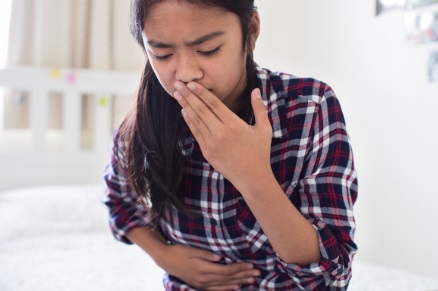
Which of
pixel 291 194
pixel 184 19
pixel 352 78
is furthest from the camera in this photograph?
pixel 352 78

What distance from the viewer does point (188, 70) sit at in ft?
2.32

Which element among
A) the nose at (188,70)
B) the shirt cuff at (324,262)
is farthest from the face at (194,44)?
the shirt cuff at (324,262)

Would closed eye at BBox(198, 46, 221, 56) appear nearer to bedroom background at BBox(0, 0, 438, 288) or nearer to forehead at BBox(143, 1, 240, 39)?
forehead at BBox(143, 1, 240, 39)

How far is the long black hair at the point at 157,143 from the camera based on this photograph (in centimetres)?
86

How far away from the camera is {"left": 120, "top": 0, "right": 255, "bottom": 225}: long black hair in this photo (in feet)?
2.83

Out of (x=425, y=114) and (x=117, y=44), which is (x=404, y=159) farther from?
(x=117, y=44)

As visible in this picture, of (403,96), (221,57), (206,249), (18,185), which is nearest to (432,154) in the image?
(403,96)

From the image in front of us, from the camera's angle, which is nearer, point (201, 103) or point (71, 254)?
point (201, 103)

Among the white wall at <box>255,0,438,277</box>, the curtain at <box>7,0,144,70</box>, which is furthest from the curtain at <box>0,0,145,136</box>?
the white wall at <box>255,0,438,277</box>

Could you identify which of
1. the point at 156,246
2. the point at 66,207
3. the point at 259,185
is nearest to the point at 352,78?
the point at 66,207

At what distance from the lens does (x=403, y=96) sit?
1818mm

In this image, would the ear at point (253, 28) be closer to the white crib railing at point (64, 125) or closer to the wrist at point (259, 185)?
the wrist at point (259, 185)

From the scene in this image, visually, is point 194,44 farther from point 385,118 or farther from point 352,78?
point 352,78

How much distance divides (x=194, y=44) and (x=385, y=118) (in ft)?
4.62
